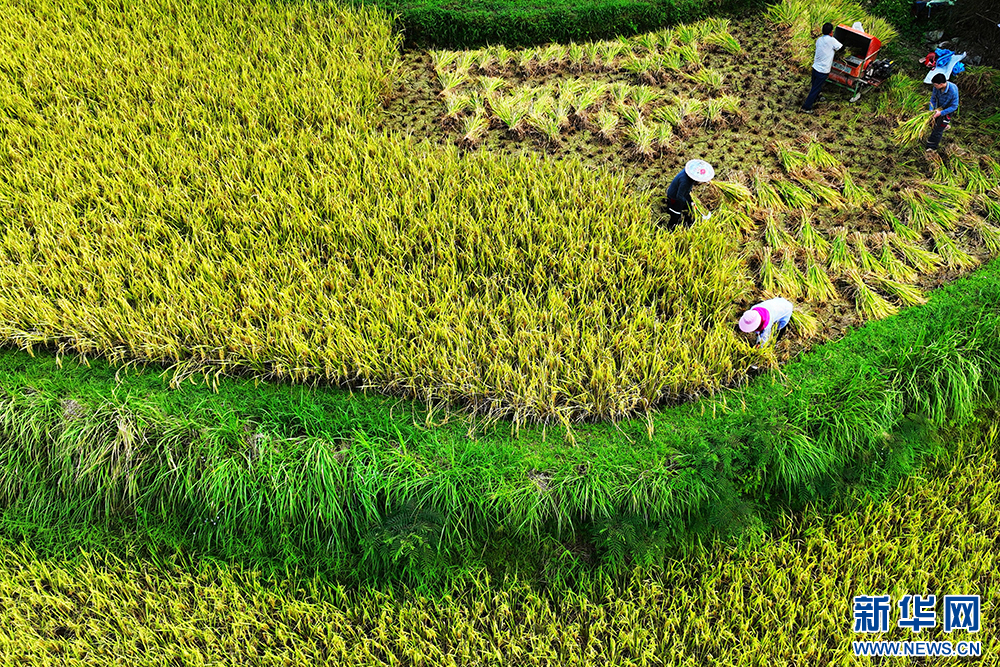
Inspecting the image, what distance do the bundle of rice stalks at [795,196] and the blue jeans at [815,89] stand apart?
120 centimetres

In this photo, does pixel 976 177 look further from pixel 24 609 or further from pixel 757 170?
pixel 24 609

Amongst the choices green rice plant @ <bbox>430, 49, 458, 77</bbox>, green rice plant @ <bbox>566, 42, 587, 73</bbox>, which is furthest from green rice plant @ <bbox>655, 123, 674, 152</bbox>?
green rice plant @ <bbox>430, 49, 458, 77</bbox>

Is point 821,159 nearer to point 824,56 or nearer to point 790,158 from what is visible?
point 790,158

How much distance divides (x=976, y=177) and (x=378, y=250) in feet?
15.5

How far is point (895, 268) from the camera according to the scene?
4.45m

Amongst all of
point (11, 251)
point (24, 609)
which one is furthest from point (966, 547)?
point (11, 251)

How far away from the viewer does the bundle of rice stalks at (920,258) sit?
14.7ft

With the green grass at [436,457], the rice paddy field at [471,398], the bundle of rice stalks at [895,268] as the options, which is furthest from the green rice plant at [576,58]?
the green grass at [436,457]

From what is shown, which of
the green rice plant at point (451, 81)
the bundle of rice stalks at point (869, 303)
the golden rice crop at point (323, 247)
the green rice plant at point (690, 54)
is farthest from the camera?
the green rice plant at point (690, 54)

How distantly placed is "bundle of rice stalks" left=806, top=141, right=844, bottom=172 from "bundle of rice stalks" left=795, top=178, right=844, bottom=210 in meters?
0.26

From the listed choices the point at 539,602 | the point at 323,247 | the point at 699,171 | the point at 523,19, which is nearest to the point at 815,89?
the point at 699,171

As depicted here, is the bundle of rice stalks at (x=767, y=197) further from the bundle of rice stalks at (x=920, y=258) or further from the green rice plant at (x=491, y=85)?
the green rice plant at (x=491, y=85)

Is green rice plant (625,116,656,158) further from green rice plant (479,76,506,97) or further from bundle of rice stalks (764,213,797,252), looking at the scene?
green rice plant (479,76,506,97)

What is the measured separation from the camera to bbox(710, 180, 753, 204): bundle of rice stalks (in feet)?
16.1
